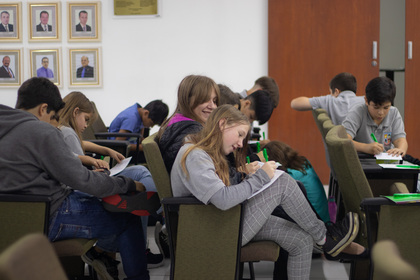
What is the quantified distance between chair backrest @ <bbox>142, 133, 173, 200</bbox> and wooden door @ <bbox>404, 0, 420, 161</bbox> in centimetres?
427

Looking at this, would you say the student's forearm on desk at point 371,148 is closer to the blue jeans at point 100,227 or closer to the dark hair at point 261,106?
the dark hair at point 261,106

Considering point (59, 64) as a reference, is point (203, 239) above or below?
below

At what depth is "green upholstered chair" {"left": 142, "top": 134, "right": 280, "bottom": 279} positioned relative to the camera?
2.11 metres

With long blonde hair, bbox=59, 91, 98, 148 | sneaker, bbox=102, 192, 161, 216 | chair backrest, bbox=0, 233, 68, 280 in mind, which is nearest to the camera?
chair backrest, bbox=0, 233, 68, 280

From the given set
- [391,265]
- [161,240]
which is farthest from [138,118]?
[391,265]

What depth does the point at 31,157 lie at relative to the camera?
7.02 ft

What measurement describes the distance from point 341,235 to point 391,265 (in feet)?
5.69

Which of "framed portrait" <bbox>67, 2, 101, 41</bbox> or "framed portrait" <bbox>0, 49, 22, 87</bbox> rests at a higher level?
"framed portrait" <bbox>67, 2, 101, 41</bbox>

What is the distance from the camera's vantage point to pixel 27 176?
2139mm

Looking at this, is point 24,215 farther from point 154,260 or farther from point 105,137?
point 105,137

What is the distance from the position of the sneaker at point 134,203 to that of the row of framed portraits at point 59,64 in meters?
3.75

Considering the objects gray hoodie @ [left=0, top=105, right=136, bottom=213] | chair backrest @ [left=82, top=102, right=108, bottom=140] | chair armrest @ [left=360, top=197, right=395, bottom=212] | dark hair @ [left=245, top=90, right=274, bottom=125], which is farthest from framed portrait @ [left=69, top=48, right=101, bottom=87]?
chair armrest @ [left=360, top=197, right=395, bottom=212]

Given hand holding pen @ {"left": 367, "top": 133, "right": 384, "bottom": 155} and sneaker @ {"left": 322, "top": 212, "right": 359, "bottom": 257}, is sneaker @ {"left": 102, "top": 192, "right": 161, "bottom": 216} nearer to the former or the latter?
sneaker @ {"left": 322, "top": 212, "right": 359, "bottom": 257}

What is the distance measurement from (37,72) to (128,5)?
4.06ft
